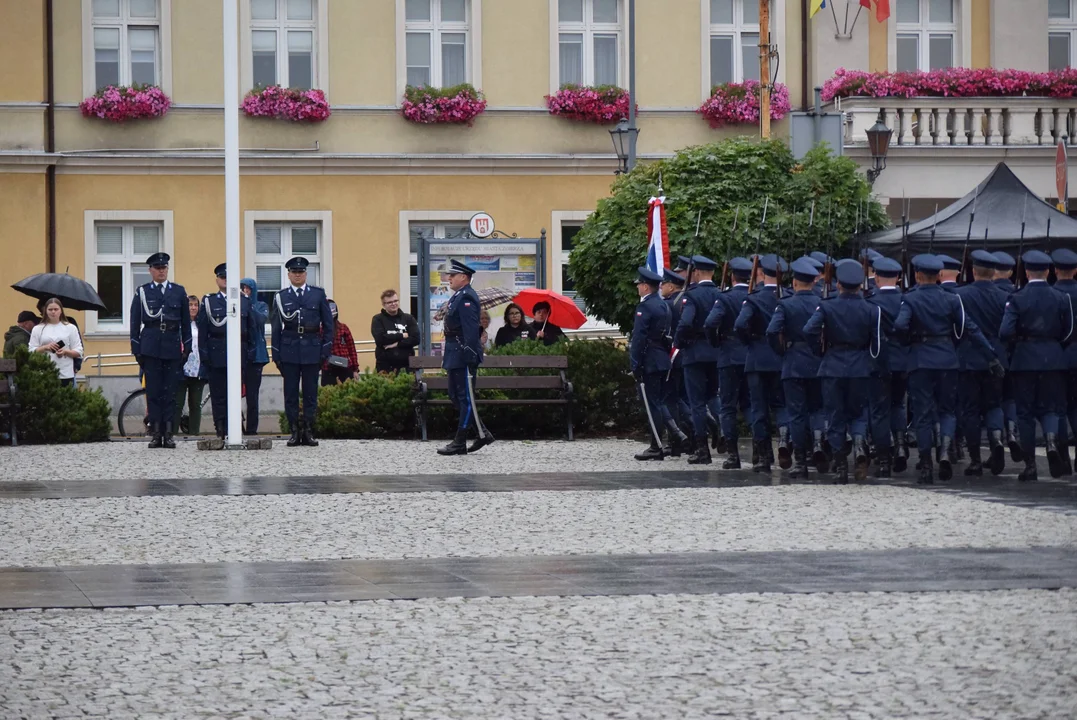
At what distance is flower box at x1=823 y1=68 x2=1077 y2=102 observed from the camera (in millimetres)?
28547

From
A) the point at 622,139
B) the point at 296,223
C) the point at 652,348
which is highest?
the point at 622,139

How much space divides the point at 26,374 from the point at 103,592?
10637 mm

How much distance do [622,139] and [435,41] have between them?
3.91m

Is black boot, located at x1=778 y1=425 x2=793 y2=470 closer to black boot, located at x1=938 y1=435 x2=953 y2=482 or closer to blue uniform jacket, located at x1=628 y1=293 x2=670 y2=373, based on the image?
black boot, located at x1=938 y1=435 x2=953 y2=482

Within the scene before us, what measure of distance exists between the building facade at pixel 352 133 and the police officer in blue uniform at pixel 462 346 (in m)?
10.3

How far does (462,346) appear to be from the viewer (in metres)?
16.6

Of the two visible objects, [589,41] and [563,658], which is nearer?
[563,658]

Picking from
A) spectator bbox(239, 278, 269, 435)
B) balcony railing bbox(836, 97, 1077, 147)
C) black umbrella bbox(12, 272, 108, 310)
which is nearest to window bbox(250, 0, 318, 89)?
black umbrella bbox(12, 272, 108, 310)

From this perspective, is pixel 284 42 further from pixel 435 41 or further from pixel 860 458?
pixel 860 458

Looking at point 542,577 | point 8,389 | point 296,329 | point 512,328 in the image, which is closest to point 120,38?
point 512,328

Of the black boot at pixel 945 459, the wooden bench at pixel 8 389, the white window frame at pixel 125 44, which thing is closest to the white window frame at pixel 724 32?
the white window frame at pixel 125 44

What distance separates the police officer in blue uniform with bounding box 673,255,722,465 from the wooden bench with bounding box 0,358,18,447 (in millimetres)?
7103

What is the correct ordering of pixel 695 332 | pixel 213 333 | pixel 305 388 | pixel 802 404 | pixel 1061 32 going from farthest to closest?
pixel 1061 32, pixel 213 333, pixel 305 388, pixel 695 332, pixel 802 404

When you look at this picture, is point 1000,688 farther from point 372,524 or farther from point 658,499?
point 658,499
